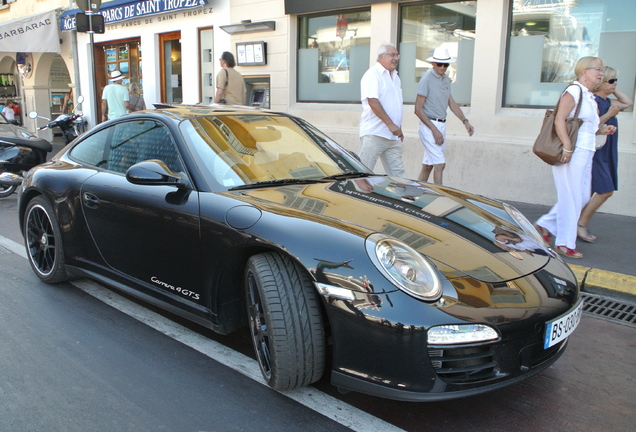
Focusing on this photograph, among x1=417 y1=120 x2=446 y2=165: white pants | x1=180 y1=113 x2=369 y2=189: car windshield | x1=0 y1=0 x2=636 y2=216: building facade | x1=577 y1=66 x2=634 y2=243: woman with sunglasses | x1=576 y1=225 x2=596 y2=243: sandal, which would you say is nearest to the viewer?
x1=180 y1=113 x2=369 y2=189: car windshield

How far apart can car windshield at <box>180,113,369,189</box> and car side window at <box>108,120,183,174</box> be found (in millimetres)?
152

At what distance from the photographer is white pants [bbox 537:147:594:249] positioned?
199 inches

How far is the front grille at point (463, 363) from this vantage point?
2.31m

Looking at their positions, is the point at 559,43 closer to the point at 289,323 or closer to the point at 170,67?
the point at 289,323

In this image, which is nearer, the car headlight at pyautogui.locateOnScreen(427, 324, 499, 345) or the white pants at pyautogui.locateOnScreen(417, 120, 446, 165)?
the car headlight at pyautogui.locateOnScreen(427, 324, 499, 345)

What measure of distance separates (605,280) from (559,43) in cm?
438

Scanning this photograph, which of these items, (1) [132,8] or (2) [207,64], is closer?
(2) [207,64]

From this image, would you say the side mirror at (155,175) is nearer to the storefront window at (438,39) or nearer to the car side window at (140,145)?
the car side window at (140,145)

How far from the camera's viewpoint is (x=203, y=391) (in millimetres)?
2869

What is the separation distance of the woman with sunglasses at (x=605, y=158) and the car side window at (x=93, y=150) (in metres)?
4.58

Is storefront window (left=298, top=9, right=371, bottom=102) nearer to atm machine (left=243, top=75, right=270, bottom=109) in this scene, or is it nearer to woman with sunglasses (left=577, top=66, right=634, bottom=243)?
atm machine (left=243, top=75, right=270, bottom=109)

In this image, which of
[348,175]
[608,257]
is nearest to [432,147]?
[608,257]

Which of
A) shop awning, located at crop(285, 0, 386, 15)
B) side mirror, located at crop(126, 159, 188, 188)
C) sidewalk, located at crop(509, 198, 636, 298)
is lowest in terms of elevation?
sidewalk, located at crop(509, 198, 636, 298)

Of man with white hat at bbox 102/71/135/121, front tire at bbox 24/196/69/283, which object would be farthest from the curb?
man with white hat at bbox 102/71/135/121
